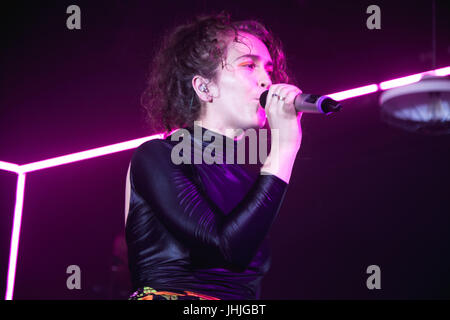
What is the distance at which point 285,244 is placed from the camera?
Answer: 439 cm

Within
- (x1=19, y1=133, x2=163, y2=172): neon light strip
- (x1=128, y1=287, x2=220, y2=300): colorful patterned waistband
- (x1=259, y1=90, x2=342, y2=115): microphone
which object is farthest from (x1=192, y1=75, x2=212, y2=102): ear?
(x1=19, y1=133, x2=163, y2=172): neon light strip

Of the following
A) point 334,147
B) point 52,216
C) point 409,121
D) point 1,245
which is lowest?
point 1,245

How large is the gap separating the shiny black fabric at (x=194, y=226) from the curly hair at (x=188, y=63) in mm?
274

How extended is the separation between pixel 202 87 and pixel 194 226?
467 millimetres

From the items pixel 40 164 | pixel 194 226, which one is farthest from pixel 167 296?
pixel 40 164

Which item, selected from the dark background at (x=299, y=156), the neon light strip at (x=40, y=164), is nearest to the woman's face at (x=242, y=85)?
the dark background at (x=299, y=156)

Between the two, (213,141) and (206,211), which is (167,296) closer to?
(206,211)

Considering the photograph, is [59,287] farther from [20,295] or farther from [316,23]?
[316,23]

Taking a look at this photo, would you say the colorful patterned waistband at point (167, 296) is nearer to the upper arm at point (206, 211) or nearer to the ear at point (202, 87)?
the upper arm at point (206, 211)

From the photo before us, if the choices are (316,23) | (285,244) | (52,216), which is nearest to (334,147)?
(285,244)

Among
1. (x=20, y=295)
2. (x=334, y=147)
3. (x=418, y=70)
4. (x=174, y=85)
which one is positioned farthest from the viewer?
(x=334, y=147)
